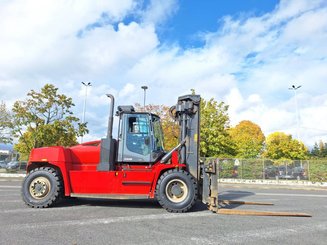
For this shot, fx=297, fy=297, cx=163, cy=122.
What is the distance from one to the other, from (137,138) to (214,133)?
2244 centimetres

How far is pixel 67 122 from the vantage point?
26.5 m

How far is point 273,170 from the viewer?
26453mm

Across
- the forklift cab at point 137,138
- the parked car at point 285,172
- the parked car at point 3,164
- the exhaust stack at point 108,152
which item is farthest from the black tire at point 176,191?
the parked car at point 3,164

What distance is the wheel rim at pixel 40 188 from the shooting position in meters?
8.55

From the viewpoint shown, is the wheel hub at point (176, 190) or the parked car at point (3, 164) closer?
the wheel hub at point (176, 190)

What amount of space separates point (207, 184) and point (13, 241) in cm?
516

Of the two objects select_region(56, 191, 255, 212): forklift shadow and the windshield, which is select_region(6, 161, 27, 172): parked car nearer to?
select_region(56, 191, 255, 212): forklift shadow

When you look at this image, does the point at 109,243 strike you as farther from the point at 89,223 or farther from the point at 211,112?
the point at 211,112

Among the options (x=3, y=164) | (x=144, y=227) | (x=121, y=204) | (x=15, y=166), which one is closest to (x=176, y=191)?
(x=144, y=227)

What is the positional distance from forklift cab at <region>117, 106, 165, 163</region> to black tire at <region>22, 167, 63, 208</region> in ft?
6.31

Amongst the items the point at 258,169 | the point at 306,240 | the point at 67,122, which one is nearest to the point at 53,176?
the point at 306,240

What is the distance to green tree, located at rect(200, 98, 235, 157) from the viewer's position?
30203 mm

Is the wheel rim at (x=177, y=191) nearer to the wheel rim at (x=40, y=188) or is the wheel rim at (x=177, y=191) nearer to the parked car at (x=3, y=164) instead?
the wheel rim at (x=40, y=188)

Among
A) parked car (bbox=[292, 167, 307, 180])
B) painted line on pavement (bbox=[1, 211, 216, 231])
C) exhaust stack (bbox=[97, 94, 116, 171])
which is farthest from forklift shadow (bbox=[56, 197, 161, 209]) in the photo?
parked car (bbox=[292, 167, 307, 180])
